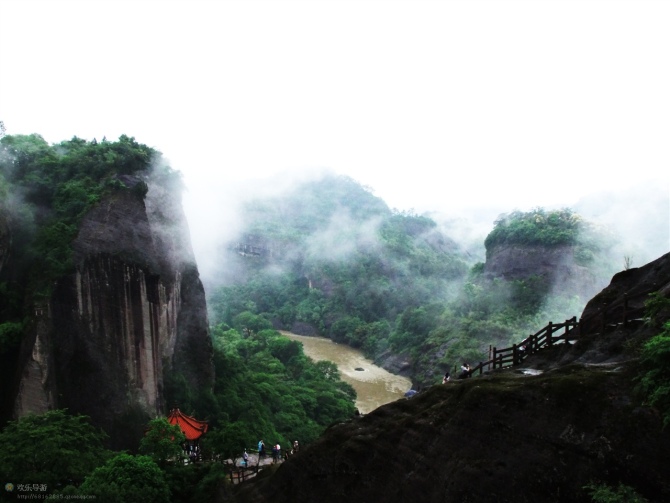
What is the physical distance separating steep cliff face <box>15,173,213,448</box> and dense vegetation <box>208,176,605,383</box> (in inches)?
Result: 1209

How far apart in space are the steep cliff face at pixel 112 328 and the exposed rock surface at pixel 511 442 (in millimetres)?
12759

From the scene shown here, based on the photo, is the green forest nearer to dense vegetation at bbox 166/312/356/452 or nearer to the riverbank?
dense vegetation at bbox 166/312/356/452

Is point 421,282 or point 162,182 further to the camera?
point 421,282

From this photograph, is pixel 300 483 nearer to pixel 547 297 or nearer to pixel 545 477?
pixel 545 477

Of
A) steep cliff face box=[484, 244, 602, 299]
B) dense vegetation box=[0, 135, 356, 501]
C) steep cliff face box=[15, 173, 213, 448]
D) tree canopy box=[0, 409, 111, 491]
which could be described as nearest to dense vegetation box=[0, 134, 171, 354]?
dense vegetation box=[0, 135, 356, 501]

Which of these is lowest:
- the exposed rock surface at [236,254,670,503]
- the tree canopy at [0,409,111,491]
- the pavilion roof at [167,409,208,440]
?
the exposed rock surface at [236,254,670,503]

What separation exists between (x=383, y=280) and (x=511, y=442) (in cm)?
8839

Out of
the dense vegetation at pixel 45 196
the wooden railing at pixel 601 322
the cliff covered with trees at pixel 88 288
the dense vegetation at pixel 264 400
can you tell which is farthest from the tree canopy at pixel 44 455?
the wooden railing at pixel 601 322

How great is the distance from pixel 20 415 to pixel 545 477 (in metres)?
20.0

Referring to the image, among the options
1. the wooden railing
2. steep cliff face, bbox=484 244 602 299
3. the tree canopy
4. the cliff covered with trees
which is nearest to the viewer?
the wooden railing

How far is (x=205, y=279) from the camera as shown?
4186 inches

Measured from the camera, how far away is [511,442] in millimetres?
10117

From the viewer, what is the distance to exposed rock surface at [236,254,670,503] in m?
8.91

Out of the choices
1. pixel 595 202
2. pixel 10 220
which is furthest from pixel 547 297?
pixel 10 220
